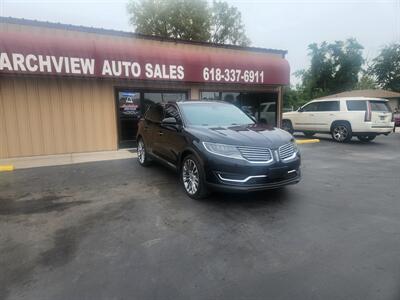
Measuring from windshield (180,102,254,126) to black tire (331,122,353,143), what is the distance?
299 inches

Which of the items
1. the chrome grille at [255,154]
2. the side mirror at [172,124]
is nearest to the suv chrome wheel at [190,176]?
the side mirror at [172,124]

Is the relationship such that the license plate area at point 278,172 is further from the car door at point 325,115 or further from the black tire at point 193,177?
the car door at point 325,115

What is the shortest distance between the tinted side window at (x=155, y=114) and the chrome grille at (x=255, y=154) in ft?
8.90

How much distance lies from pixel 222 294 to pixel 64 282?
58.4 inches

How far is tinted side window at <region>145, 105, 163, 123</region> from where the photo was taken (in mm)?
6492

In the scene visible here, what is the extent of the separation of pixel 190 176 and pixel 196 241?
5.52 feet

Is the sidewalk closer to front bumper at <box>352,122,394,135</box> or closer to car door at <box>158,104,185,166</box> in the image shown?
car door at <box>158,104,185,166</box>

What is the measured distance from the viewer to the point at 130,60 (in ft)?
29.5

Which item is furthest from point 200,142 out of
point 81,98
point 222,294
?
point 81,98

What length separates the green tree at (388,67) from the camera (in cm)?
4128

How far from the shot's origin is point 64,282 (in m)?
2.60

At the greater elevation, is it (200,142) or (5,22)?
(5,22)

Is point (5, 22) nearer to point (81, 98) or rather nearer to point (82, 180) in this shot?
point (81, 98)

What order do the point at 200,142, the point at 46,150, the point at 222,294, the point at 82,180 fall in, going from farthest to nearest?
1. the point at 46,150
2. the point at 82,180
3. the point at 200,142
4. the point at 222,294
